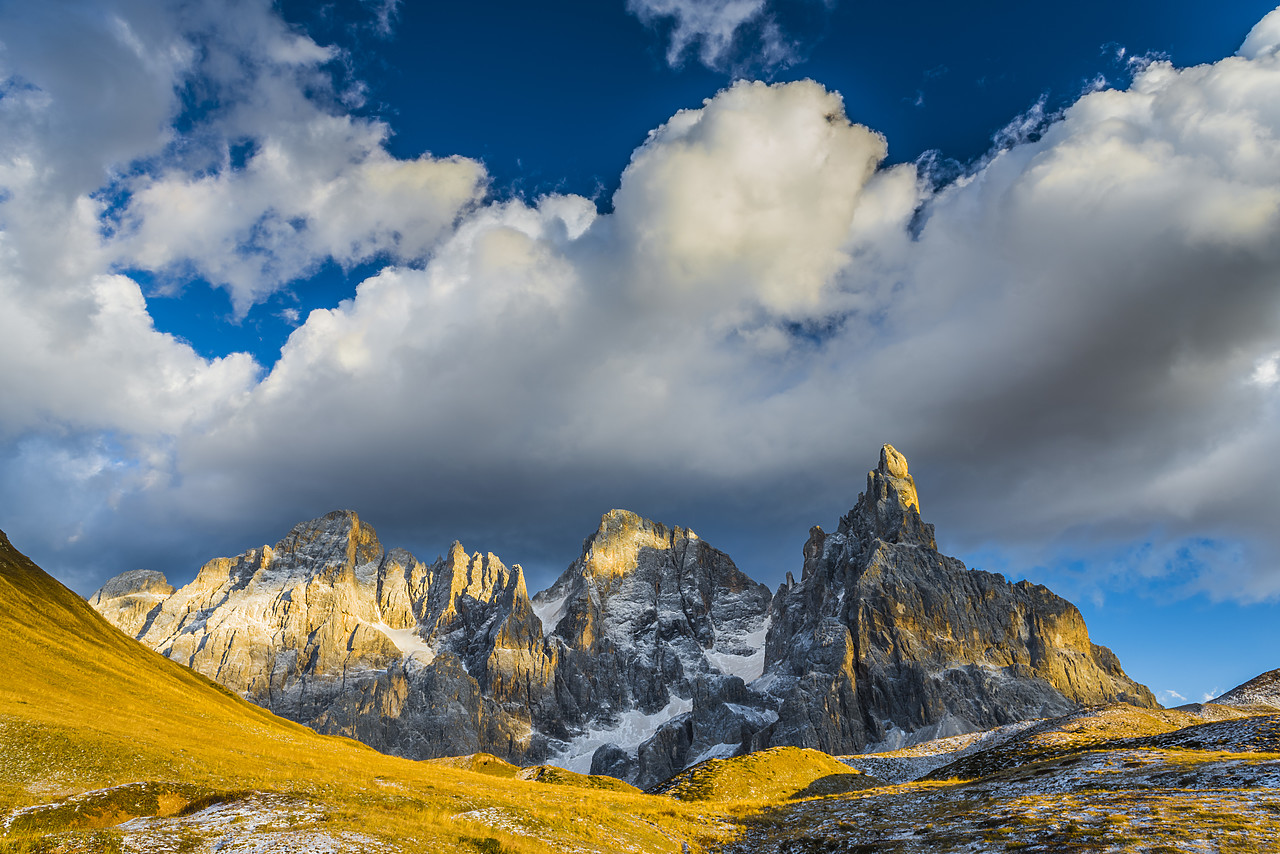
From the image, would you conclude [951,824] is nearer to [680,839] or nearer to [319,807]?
[680,839]

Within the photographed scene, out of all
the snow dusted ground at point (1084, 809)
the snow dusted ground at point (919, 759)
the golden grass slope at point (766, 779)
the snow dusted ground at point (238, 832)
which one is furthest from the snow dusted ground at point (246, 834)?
the snow dusted ground at point (919, 759)

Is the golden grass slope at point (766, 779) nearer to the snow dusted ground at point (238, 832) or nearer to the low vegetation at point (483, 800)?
the low vegetation at point (483, 800)

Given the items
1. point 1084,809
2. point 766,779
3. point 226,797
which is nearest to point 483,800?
point 226,797

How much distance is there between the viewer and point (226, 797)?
37406 millimetres

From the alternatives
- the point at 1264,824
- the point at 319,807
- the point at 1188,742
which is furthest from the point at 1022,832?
the point at 1188,742

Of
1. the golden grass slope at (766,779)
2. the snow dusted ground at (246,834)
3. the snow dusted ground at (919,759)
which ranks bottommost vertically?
the snow dusted ground at (246,834)

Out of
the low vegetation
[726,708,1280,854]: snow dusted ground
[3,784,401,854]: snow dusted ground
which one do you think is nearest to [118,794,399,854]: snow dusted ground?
[3,784,401,854]: snow dusted ground

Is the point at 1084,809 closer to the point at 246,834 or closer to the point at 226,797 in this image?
the point at 246,834

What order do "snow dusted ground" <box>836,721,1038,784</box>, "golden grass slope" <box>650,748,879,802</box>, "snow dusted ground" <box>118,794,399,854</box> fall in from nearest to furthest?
"snow dusted ground" <box>118,794,399,854</box>
"golden grass slope" <box>650,748,879,802</box>
"snow dusted ground" <box>836,721,1038,784</box>

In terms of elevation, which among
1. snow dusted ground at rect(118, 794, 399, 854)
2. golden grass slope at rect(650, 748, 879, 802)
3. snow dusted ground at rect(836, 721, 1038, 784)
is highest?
snow dusted ground at rect(836, 721, 1038, 784)

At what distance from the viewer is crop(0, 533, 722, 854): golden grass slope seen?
98.4 ft

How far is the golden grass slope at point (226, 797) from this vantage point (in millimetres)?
30000

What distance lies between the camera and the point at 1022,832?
1241 inches

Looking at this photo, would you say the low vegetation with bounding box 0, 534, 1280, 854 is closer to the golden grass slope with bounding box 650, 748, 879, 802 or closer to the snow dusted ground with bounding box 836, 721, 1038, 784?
the golden grass slope with bounding box 650, 748, 879, 802
